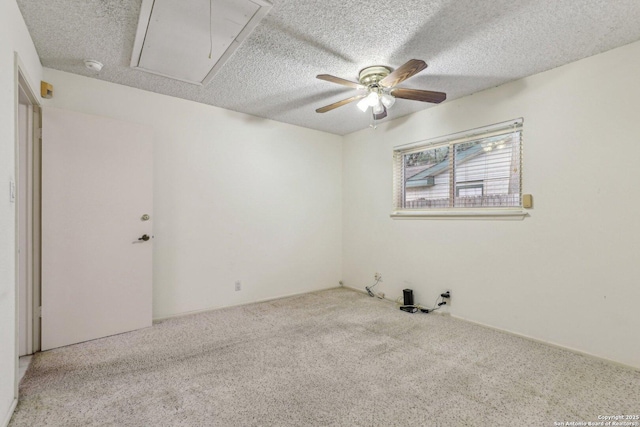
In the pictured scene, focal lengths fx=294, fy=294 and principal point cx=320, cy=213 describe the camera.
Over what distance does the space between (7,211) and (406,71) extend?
2592 millimetres

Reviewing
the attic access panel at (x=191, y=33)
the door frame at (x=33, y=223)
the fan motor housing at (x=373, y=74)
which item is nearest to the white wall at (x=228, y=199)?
the door frame at (x=33, y=223)

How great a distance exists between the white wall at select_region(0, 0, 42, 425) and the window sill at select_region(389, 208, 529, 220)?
3600 mm

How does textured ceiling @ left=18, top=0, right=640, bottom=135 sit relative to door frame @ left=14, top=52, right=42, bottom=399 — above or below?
above

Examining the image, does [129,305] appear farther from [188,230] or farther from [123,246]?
[188,230]

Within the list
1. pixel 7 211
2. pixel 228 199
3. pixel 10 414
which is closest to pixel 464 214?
pixel 228 199

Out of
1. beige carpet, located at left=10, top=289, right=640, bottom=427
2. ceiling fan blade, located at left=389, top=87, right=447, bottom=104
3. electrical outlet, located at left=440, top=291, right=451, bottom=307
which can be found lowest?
beige carpet, located at left=10, top=289, right=640, bottom=427

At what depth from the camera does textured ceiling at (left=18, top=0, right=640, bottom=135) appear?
6.13 feet

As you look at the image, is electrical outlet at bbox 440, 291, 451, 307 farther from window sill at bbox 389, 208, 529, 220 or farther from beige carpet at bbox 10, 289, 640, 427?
window sill at bbox 389, 208, 529, 220

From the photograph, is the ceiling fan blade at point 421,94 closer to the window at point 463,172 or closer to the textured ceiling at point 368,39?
the textured ceiling at point 368,39

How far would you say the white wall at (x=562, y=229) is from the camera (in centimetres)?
225

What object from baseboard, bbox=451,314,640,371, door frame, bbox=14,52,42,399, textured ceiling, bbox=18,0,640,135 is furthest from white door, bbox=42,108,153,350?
baseboard, bbox=451,314,640,371

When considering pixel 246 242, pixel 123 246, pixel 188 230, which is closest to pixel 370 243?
pixel 246 242

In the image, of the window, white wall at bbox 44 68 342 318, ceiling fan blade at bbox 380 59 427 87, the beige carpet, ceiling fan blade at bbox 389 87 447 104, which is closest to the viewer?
the beige carpet

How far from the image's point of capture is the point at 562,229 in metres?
2.54
